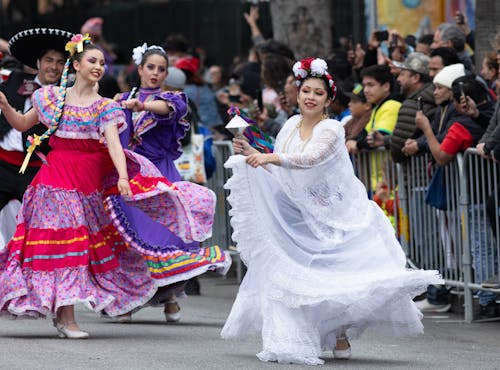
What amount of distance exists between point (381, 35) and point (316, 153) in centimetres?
612

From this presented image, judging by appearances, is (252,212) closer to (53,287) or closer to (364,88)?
(53,287)

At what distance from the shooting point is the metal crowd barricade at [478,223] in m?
11.1

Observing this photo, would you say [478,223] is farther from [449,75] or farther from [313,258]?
[313,258]

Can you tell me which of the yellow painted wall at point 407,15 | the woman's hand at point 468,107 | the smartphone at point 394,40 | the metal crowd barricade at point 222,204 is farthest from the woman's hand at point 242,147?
the yellow painted wall at point 407,15

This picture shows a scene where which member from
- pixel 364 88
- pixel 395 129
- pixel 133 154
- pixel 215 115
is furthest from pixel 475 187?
pixel 215 115

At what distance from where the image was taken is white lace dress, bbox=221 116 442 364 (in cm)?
875

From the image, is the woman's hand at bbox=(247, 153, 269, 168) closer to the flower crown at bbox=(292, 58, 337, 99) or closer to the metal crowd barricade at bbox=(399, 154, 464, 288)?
the flower crown at bbox=(292, 58, 337, 99)

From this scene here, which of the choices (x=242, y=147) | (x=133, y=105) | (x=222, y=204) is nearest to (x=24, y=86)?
(x=133, y=105)

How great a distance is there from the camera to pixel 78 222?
9922mm

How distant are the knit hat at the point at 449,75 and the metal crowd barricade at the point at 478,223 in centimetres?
85

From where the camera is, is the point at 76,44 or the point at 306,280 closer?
the point at 306,280

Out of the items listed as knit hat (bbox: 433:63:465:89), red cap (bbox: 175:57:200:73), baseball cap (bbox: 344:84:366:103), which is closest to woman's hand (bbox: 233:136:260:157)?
knit hat (bbox: 433:63:465:89)

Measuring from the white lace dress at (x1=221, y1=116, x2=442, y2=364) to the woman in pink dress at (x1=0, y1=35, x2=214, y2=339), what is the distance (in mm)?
1071

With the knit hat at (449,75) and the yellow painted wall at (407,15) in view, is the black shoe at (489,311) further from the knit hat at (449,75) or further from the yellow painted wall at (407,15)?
the yellow painted wall at (407,15)
